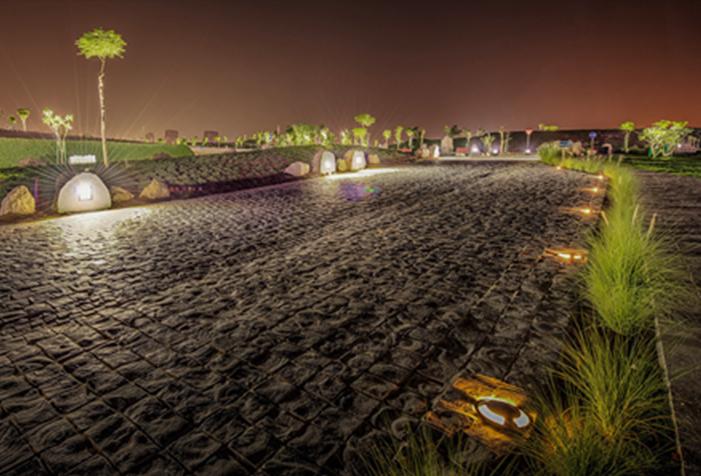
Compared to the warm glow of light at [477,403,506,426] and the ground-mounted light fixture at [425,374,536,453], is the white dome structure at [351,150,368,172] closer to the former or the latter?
the ground-mounted light fixture at [425,374,536,453]

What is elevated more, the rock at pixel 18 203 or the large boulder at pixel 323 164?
the large boulder at pixel 323 164

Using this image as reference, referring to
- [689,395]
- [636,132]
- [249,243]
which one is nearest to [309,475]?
[689,395]

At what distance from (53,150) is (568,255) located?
44282 mm

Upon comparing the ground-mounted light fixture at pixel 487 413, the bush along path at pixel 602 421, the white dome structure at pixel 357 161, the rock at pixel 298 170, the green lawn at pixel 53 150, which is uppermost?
the green lawn at pixel 53 150

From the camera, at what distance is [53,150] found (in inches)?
1436

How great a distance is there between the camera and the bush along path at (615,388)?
2002 millimetres

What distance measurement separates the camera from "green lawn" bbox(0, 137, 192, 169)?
105 ft

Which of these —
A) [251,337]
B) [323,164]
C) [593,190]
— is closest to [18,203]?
[251,337]

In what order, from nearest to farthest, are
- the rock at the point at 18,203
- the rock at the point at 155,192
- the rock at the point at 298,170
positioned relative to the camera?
1. the rock at the point at 18,203
2. the rock at the point at 155,192
3. the rock at the point at 298,170

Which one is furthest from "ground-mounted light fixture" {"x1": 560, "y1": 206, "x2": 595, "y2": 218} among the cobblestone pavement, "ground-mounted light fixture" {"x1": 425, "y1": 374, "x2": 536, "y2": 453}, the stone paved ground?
"ground-mounted light fixture" {"x1": 425, "y1": 374, "x2": 536, "y2": 453}

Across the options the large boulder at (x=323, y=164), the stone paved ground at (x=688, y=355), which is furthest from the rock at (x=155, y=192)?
the stone paved ground at (x=688, y=355)

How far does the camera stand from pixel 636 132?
214 feet

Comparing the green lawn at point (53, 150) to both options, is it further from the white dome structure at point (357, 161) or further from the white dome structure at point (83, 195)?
the white dome structure at point (83, 195)

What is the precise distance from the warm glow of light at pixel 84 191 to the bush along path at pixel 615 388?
1329cm
